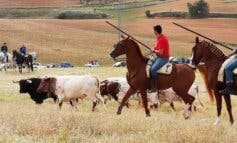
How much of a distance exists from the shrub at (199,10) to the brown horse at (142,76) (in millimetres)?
85989

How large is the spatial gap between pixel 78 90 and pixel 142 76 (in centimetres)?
382

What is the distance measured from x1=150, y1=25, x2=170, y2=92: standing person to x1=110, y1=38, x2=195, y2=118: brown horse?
0.17 m

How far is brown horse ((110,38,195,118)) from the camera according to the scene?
734 inches

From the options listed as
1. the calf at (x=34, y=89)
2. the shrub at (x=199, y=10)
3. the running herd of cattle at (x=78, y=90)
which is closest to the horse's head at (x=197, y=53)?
the running herd of cattle at (x=78, y=90)

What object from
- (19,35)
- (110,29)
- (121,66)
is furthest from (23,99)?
(110,29)

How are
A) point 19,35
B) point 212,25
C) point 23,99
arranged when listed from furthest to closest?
point 212,25 → point 19,35 → point 23,99

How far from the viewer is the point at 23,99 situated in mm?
26219

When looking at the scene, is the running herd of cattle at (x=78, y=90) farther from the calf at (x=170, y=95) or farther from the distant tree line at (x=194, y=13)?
the distant tree line at (x=194, y=13)

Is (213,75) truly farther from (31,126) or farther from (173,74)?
(31,126)

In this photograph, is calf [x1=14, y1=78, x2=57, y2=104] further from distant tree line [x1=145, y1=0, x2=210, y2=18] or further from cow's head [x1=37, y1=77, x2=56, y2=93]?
distant tree line [x1=145, y1=0, x2=210, y2=18]

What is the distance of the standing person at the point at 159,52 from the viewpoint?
17.9 metres

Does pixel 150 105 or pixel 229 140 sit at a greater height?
pixel 229 140

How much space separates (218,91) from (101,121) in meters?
4.38

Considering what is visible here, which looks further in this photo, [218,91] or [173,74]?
[173,74]
